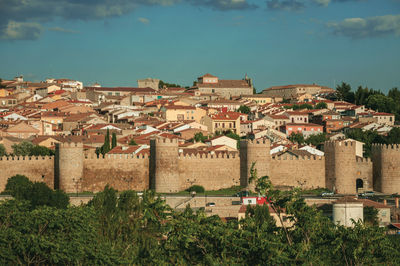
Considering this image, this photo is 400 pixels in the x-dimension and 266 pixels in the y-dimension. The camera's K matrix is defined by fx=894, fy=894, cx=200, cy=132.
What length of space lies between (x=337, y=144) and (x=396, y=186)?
3.65m

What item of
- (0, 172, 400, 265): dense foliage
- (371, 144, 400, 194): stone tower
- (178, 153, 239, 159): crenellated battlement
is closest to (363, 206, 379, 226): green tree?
(371, 144, 400, 194): stone tower

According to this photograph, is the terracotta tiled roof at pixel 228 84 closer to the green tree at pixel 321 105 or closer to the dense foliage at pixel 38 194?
the green tree at pixel 321 105

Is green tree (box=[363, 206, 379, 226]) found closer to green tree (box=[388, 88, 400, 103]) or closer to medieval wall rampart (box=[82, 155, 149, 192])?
medieval wall rampart (box=[82, 155, 149, 192])

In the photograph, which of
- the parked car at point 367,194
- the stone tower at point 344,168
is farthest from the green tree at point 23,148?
the parked car at point 367,194

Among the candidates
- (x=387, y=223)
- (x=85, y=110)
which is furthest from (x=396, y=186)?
(x=85, y=110)

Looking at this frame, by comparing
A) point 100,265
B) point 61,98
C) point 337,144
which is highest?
point 61,98

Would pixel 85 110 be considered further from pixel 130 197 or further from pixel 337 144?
pixel 130 197

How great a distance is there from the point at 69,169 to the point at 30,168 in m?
2.06

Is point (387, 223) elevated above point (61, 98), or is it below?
below

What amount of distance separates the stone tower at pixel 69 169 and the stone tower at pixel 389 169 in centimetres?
1477

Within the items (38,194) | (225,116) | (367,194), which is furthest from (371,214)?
(225,116)

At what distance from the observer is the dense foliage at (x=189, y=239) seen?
69.8 ft

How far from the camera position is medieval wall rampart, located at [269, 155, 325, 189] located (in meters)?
44.2

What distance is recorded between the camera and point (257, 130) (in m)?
70.3
